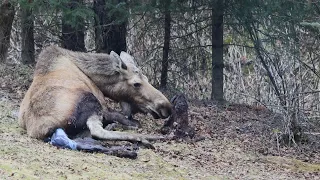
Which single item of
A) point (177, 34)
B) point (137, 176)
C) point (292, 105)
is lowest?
point (137, 176)

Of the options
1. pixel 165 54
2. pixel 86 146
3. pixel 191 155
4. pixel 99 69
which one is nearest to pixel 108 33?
pixel 165 54

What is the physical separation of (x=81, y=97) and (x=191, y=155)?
1.59m

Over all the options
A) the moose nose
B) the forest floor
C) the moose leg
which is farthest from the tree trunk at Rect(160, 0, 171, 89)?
the moose leg

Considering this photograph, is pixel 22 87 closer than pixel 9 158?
No

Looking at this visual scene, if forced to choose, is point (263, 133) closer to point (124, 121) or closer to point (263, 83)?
point (124, 121)

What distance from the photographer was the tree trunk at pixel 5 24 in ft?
40.9

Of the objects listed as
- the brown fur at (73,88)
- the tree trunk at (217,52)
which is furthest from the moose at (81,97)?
the tree trunk at (217,52)

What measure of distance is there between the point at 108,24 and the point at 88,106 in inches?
153

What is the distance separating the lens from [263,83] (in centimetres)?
1347

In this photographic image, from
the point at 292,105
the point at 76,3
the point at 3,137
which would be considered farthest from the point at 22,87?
the point at 292,105

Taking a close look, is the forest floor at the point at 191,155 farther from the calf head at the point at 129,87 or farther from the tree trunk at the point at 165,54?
the tree trunk at the point at 165,54

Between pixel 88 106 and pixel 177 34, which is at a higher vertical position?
pixel 177 34

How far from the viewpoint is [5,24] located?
41.8ft

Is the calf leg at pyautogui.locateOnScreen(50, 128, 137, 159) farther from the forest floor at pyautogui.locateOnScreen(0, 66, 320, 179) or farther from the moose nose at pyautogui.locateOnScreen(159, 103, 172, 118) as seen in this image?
the moose nose at pyautogui.locateOnScreen(159, 103, 172, 118)
